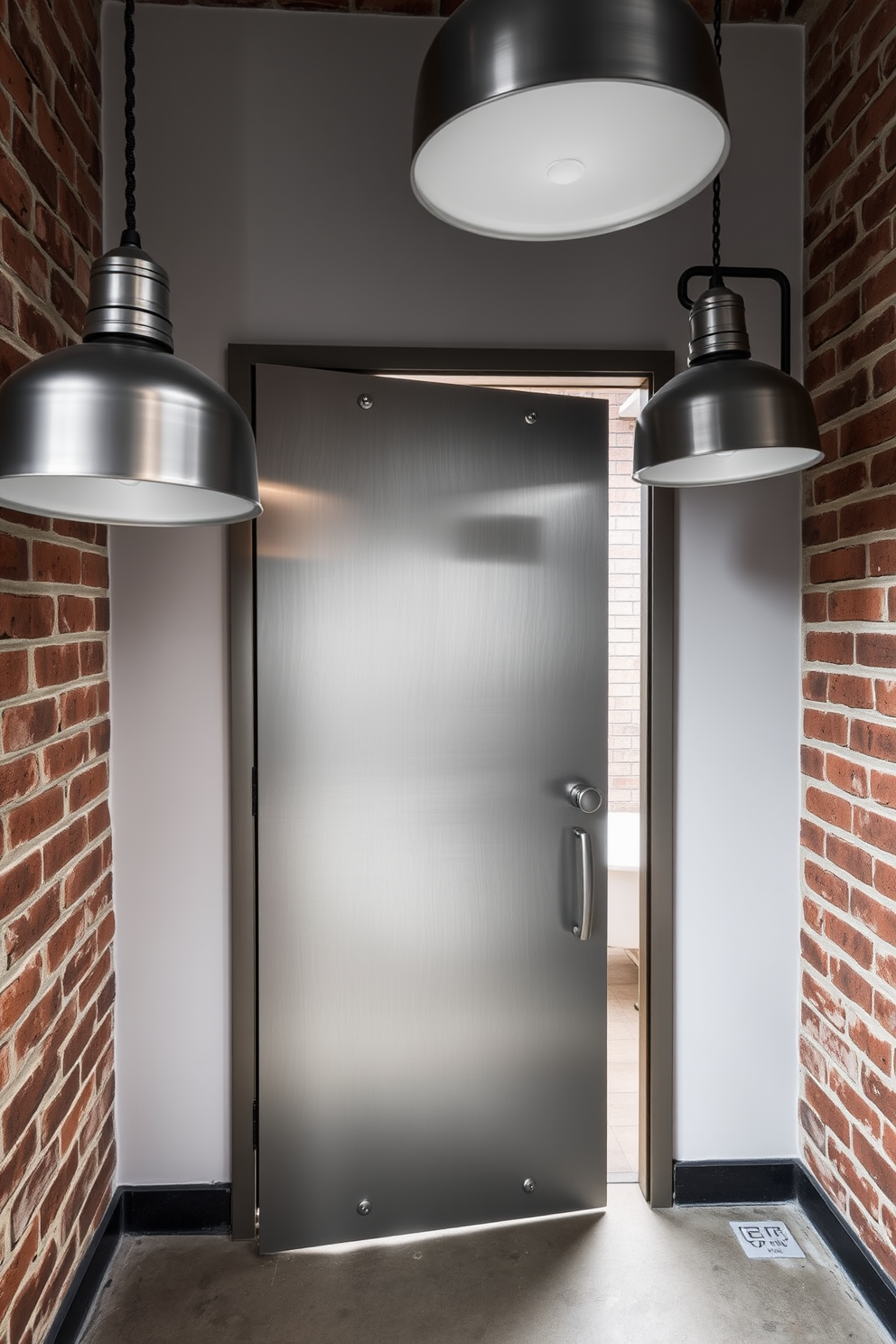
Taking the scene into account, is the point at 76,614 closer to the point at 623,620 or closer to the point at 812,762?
the point at 812,762

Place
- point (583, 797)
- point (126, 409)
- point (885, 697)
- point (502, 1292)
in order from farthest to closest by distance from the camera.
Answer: point (583, 797), point (502, 1292), point (885, 697), point (126, 409)

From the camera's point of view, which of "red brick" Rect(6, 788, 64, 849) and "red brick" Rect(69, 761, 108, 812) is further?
"red brick" Rect(69, 761, 108, 812)

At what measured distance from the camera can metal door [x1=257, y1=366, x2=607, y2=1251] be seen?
6.16 ft

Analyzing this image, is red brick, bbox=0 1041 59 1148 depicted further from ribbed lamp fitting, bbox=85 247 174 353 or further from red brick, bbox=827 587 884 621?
red brick, bbox=827 587 884 621

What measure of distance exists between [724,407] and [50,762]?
1294 mm

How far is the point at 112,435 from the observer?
0.86 meters

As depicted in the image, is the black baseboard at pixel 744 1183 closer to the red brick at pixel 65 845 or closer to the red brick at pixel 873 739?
the red brick at pixel 873 739

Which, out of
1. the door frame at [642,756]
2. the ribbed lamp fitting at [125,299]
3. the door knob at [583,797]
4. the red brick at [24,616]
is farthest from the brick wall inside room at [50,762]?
the door knob at [583,797]

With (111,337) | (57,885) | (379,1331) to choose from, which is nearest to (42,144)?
(111,337)

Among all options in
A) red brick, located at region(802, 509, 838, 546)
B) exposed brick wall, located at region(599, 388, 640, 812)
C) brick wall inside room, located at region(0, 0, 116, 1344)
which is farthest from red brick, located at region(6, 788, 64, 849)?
exposed brick wall, located at region(599, 388, 640, 812)

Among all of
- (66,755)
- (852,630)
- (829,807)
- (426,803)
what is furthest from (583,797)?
(66,755)

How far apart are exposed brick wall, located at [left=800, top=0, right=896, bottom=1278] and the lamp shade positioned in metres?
1.31

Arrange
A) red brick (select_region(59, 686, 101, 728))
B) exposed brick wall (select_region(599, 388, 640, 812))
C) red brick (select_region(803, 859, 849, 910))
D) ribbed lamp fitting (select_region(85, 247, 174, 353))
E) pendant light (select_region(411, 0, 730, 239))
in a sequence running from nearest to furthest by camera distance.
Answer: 1. pendant light (select_region(411, 0, 730, 239))
2. ribbed lamp fitting (select_region(85, 247, 174, 353))
3. red brick (select_region(59, 686, 101, 728))
4. red brick (select_region(803, 859, 849, 910))
5. exposed brick wall (select_region(599, 388, 640, 812))

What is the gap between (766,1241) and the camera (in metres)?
1.92
